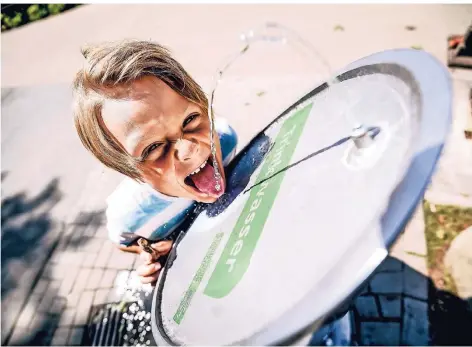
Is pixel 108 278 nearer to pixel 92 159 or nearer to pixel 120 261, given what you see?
pixel 120 261

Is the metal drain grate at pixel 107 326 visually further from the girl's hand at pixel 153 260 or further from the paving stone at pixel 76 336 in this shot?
the girl's hand at pixel 153 260

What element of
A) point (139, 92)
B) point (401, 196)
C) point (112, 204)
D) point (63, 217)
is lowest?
point (63, 217)

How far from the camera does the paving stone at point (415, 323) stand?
2436mm

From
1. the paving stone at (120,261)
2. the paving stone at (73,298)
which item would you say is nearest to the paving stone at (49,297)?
the paving stone at (73,298)

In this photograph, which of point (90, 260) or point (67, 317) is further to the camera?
point (90, 260)

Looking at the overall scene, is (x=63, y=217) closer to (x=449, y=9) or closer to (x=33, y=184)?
(x=33, y=184)

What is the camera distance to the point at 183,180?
1.96 m

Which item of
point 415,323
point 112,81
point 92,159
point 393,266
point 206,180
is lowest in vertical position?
point 415,323

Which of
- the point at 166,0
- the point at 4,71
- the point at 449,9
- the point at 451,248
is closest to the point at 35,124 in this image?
the point at 4,71

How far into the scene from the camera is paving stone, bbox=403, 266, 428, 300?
262 cm

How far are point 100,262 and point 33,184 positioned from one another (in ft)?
5.89

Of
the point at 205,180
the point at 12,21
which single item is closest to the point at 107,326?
the point at 205,180

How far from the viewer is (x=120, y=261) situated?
3.49m

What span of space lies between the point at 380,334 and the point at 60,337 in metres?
2.48
